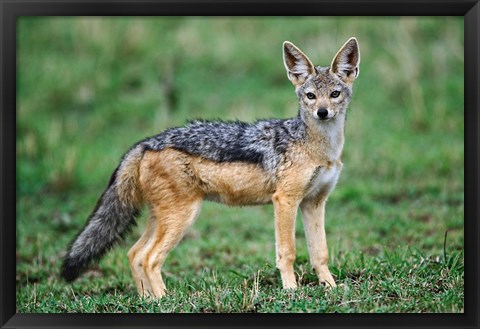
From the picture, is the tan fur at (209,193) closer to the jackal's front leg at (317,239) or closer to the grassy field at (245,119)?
the jackal's front leg at (317,239)

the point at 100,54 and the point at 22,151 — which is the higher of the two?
the point at 100,54

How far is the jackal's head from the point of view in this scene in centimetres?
751

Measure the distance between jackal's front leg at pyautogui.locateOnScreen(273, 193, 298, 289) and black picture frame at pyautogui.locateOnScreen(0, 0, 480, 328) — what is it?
1.20m

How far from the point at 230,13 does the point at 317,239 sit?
2429 mm

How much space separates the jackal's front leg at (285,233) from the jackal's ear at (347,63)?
130cm

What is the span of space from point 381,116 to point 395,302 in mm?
7978

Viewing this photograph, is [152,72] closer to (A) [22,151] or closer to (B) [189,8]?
(A) [22,151]

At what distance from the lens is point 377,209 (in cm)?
1130

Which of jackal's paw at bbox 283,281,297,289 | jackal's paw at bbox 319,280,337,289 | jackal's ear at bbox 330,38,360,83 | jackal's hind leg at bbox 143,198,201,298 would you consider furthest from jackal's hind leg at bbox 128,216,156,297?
jackal's ear at bbox 330,38,360,83

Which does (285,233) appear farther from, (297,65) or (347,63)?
(347,63)

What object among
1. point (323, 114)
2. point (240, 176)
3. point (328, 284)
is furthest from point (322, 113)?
point (328, 284)

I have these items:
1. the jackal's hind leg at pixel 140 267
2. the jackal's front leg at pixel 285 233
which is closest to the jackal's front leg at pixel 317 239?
the jackal's front leg at pixel 285 233
